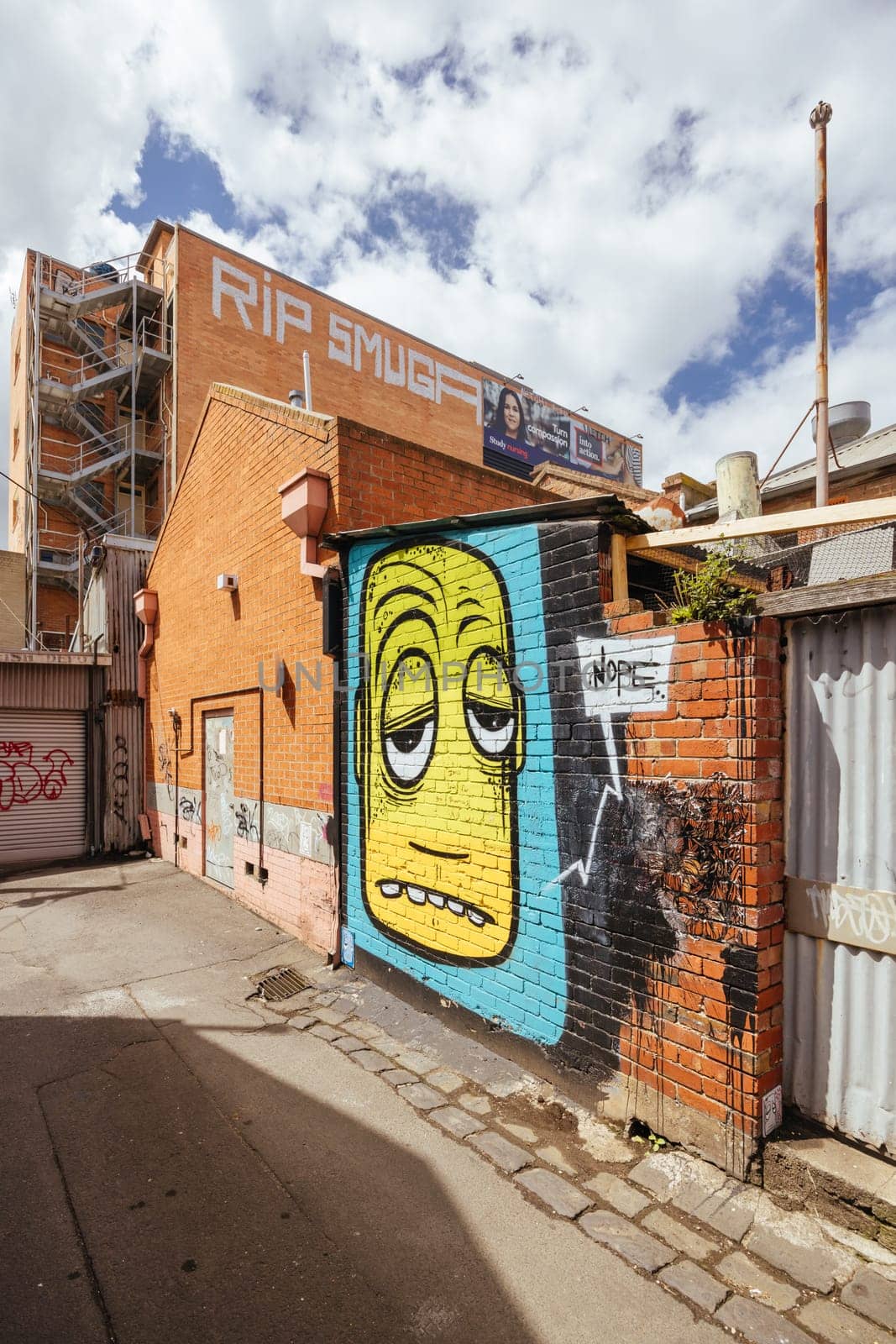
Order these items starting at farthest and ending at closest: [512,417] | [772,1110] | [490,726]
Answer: [512,417] → [490,726] → [772,1110]

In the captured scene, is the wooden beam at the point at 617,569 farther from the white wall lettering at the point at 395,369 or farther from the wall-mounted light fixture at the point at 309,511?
the white wall lettering at the point at 395,369

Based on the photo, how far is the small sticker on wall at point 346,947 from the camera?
5.94 m

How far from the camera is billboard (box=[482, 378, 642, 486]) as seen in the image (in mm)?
26328

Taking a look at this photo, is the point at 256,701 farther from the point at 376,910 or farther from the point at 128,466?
the point at 128,466

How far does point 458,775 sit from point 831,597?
2.61 m

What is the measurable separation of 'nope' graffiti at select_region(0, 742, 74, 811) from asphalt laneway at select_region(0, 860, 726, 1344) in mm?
8382

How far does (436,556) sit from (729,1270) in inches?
165

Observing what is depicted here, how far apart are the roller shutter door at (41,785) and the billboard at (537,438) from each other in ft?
59.0

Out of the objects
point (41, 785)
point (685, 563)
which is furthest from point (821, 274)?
point (41, 785)

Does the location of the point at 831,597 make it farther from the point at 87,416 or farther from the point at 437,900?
the point at 87,416

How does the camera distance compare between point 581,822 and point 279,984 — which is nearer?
point 581,822

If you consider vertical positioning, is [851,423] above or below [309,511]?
above

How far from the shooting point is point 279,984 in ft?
19.3

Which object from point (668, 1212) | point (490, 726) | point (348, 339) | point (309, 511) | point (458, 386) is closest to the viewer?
point (668, 1212)
